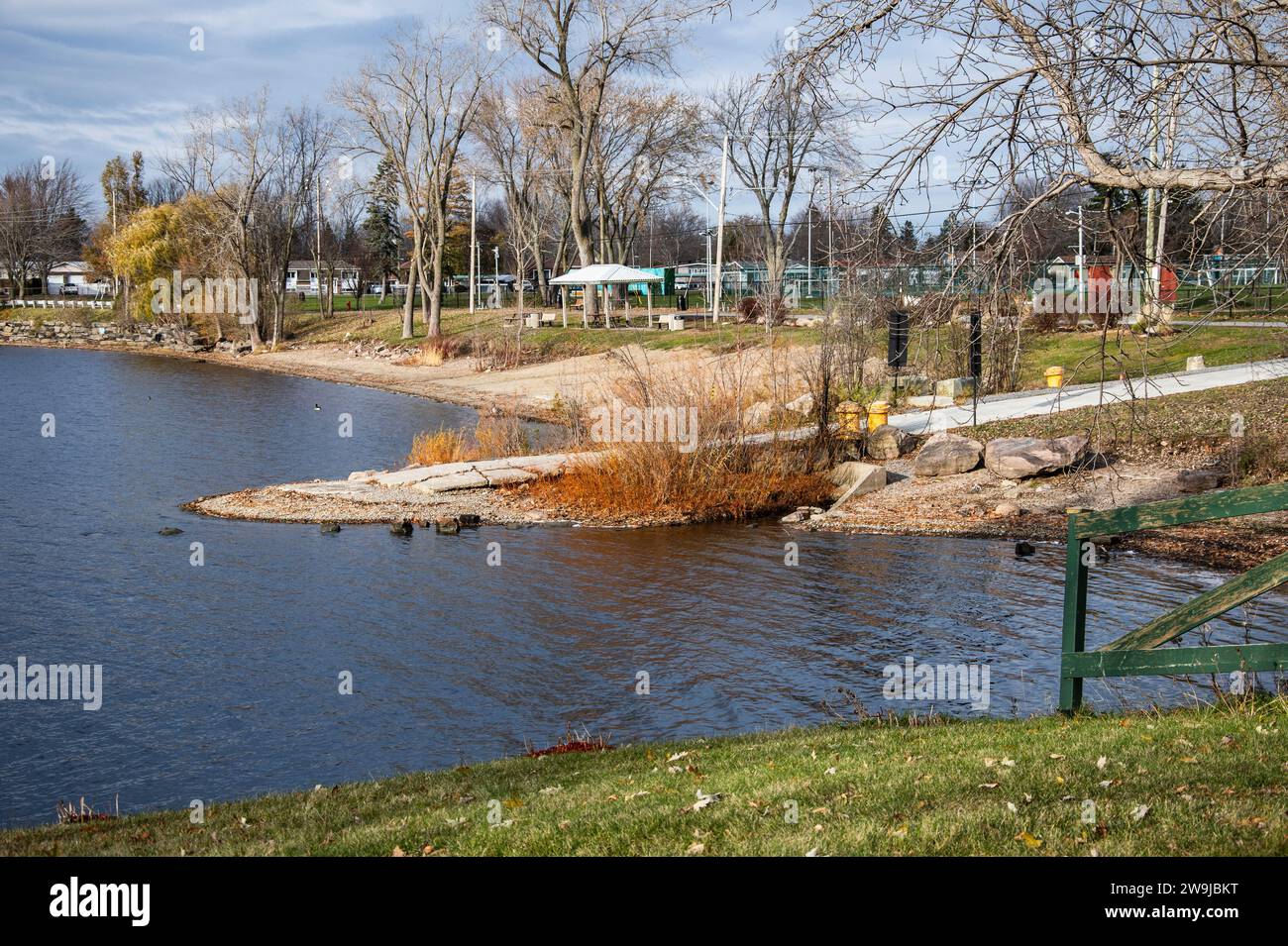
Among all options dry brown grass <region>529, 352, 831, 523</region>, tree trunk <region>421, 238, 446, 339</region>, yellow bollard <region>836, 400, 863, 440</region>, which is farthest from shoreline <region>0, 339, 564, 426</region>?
yellow bollard <region>836, 400, 863, 440</region>

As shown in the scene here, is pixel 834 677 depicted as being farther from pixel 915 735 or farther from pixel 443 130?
pixel 443 130

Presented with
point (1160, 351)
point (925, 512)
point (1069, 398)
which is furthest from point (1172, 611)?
point (1160, 351)

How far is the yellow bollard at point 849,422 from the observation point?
24.3m

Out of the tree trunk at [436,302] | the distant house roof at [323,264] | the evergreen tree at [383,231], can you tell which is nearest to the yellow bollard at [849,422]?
the tree trunk at [436,302]

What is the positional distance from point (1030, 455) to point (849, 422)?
13.2 feet

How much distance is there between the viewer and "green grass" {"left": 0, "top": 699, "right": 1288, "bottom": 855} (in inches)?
228

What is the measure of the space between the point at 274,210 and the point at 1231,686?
2661 inches

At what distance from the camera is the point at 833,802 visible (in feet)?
21.8

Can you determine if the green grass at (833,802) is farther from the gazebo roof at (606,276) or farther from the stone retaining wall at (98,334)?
the stone retaining wall at (98,334)

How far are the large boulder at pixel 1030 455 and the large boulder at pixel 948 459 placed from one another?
0.38 meters

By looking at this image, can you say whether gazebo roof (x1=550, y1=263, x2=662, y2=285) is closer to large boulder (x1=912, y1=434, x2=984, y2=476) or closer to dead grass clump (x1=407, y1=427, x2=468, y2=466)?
dead grass clump (x1=407, y1=427, x2=468, y2=466)

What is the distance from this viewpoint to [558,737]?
11070mm

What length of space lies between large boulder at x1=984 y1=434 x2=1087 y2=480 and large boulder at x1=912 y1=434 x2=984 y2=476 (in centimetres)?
38
